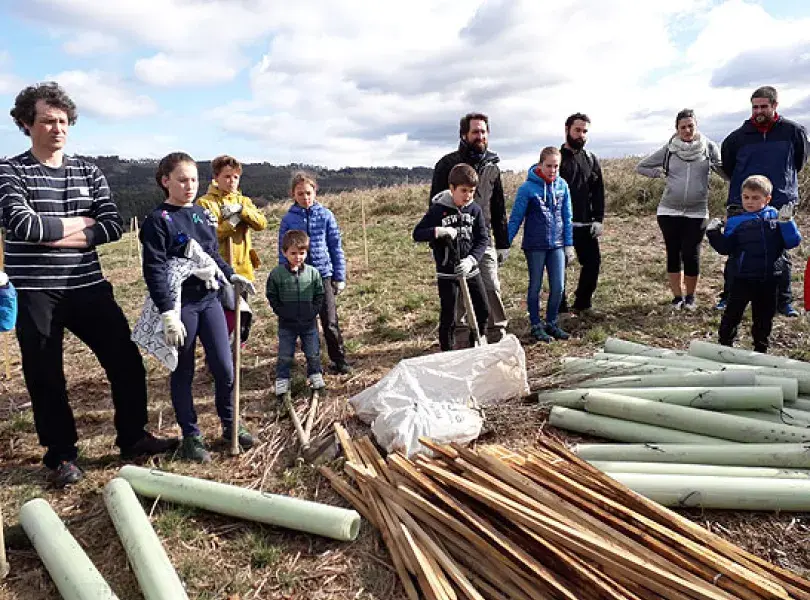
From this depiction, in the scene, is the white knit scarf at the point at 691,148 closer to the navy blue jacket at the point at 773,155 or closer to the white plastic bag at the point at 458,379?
the navy blue jacket at the point at 773,155

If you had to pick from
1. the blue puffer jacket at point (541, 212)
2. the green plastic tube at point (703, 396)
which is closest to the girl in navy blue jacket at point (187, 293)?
the green plastic tube at point (703, 396)

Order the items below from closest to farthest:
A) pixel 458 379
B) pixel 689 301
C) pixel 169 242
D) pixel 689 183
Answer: pixel 169 242 < pixel 458 379 < pixel 689 183 < pixel 689 301

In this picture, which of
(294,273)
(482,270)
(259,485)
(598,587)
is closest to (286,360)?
(294,273)

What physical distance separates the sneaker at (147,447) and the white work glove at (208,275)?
3.85ft

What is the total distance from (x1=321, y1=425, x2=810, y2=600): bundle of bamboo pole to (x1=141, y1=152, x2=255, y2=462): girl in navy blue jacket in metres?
1.39

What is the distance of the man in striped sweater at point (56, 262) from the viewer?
3299mm

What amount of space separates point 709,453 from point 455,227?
260cm

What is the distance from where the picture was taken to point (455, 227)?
4977 millimetres

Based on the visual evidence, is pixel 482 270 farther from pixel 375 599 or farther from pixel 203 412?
pixel 375 599

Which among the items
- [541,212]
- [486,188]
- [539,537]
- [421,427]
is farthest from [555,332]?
[539,537]

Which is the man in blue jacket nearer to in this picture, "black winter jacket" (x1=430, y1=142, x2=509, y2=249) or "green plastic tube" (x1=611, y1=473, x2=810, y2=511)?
"black winter jacket" (x1=430, y1=142, x2=509, y2=249)

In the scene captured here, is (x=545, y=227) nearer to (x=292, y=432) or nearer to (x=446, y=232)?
(x=446, y=232)

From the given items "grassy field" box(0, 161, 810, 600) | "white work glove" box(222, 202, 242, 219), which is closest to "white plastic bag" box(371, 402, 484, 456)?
"grassy field" box(0, 161, 810, 600)

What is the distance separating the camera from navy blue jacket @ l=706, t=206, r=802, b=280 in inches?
193
